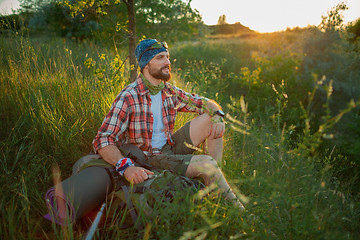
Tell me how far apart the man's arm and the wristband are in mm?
35

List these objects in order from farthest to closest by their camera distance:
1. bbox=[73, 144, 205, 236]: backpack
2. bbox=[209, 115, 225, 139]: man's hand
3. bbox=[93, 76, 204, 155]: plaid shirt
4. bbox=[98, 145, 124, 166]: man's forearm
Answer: bbox=[209, 115, 225, 139]: man's hand
bbox=[93, 76, 204, 155]: plaid shirt
bbox=[98, 145, 124, 166]: man's forearm
bbox=[73, 144, 205, 236]: backpack

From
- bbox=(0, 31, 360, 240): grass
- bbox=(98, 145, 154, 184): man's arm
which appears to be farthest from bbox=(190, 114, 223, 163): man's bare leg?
bbox=(98, 145, 154, 184): man's arm

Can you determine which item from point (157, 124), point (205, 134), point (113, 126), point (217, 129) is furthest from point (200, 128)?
point (113, 126)

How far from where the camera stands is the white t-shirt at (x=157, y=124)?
2.87 metres

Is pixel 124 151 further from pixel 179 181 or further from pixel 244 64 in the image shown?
pixel 244 64

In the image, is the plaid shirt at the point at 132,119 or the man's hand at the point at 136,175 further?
the plaid shirt at the point at 132,119

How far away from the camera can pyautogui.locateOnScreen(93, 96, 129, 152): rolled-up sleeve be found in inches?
94.1

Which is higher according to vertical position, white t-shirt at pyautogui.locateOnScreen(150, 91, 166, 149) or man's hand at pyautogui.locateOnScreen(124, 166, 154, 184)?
white t-shirt at pyautogui.locateOnScreen(150, 91, 166, 149)

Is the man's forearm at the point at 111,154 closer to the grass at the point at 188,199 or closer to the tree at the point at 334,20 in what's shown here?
the grass at the point at 188,199

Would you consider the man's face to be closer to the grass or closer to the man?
the man

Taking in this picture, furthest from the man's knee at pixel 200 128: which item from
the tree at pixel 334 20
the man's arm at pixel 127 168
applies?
the tree at pixel 334 20

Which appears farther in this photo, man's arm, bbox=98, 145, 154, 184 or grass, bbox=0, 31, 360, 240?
man's arm, bbox=98, 145, 154, 184

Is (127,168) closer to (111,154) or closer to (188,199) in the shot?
A: (111,154)

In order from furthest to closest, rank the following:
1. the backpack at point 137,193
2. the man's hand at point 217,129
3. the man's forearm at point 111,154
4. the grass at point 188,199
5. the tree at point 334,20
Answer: the tree at point 334,20, the man's hand at point 217,129, the man's forearm at point 111,154, the backpack at point 137,193, the grass at point 188,199
